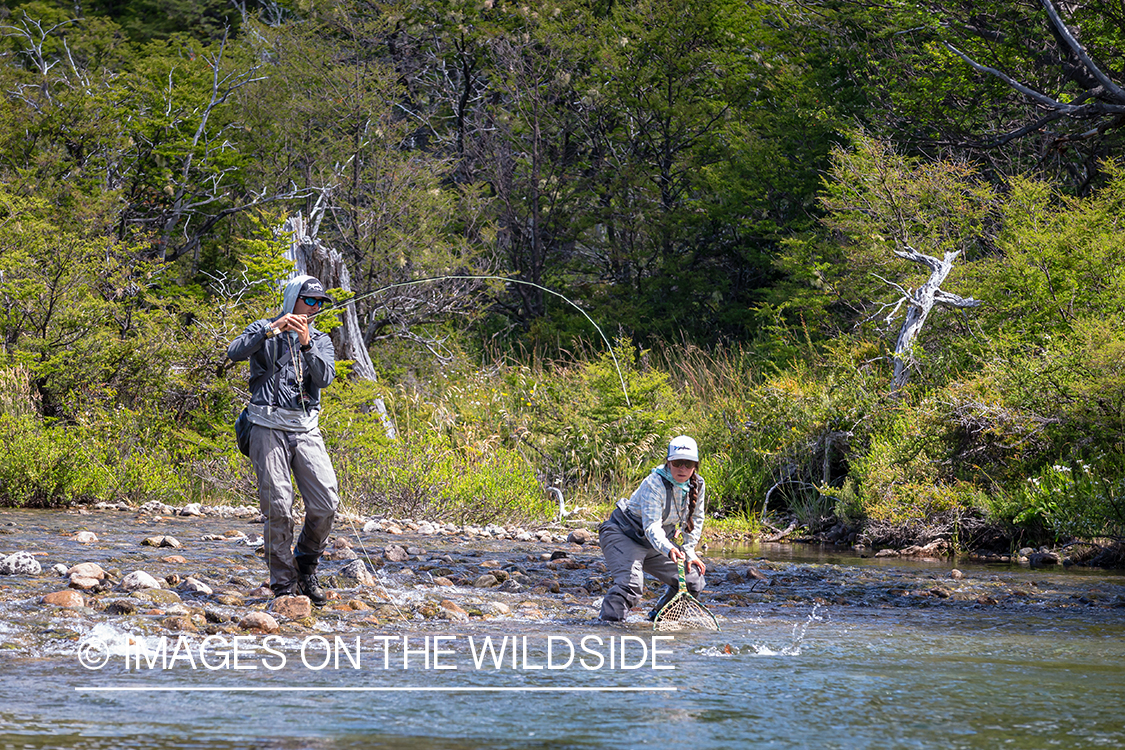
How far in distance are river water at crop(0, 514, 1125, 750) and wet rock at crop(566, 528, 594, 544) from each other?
4029 mm

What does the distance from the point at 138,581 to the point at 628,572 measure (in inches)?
113

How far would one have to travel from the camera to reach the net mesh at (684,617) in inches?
261

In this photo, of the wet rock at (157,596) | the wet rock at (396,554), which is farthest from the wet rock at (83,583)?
the wet rock at (396,554)

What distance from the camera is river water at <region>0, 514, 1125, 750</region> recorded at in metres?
4.20

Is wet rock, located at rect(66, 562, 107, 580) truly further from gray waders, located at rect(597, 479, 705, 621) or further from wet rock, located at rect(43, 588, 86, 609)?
gray waders, located at rect(597, 479, 705, 621)

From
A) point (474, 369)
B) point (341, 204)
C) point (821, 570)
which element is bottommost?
point (821, 570)

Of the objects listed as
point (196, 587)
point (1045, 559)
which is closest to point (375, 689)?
point (196, 587)

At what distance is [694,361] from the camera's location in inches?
786

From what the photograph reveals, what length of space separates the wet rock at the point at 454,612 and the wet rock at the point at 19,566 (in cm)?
260

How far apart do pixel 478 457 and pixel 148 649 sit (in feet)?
27.8

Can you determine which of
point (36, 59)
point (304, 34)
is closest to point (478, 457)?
point (304, 34)

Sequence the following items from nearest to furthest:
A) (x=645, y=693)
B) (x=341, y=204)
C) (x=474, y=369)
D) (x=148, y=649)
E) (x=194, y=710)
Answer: (x=194, y=710) < (x=645, y=693) < (x=148, y=649) < (x=474, y=369) < (x=341, y=204)

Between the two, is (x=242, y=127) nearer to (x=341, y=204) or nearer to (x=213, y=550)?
(x=341, y=204)

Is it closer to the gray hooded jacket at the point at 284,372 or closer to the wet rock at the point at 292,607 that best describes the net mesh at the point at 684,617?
the wet rock at the point at 292,607
